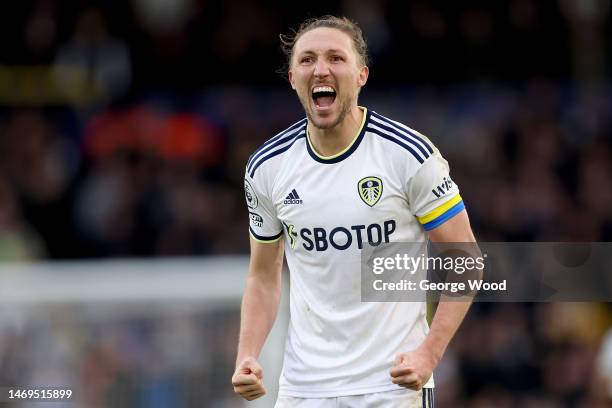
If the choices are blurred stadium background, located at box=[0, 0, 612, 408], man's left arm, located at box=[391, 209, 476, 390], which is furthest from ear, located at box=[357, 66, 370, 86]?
blurred stadium background, located at box=[0, 0, 612, 408]

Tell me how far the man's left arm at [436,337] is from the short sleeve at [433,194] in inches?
1.1

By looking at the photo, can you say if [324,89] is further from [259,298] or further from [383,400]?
[383,400]

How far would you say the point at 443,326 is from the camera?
4516 millimetres

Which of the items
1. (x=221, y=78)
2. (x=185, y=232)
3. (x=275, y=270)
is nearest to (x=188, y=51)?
(x=221, y=78)

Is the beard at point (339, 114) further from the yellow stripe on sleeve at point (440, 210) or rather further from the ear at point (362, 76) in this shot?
the yellow stripe on sleeve at point (440, 210)

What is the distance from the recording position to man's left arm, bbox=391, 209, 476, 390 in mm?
4299

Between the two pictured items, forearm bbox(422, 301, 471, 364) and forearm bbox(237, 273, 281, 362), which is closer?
forearm bbox(422, 301, 471, 364)

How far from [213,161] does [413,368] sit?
689 cm

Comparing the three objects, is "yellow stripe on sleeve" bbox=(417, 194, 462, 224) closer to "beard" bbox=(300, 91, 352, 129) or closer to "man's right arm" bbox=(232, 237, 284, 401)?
"beard" bbox=(300, 91, 352, 129)

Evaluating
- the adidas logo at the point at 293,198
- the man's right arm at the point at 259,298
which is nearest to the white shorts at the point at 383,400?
the man's right arm at the point at 259,298

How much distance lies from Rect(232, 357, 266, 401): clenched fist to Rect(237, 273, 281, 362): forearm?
25 centimetres

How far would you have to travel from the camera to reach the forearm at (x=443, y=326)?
14.6 feet

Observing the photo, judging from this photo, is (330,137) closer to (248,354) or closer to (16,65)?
(248,354)

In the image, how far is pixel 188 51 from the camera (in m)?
12.0
